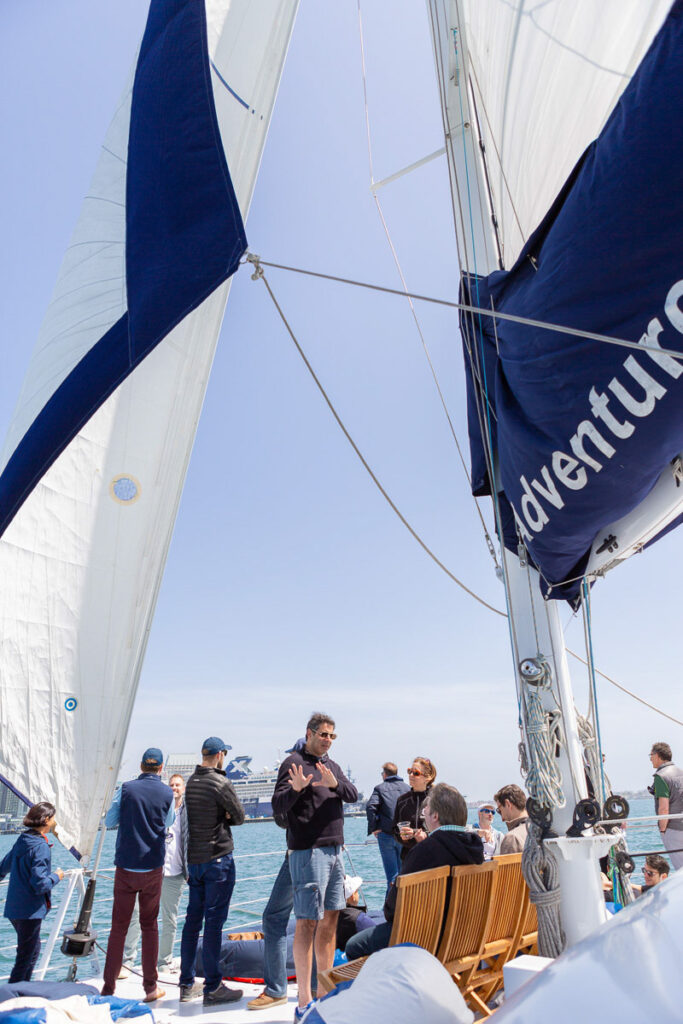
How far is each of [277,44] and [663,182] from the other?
5.47m

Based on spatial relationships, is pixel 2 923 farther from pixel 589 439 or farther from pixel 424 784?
pixel 589 439

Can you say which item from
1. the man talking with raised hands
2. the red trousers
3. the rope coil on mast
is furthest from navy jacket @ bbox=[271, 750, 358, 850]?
the rope coil on mast

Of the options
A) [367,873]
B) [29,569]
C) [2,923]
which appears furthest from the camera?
[367,873]

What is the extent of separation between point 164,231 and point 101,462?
2.22 metres

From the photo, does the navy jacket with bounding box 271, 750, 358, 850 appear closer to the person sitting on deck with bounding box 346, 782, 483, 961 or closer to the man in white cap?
the person sitting on deck with bounding box 346, 782, 483, 961

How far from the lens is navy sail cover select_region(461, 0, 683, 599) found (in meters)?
1.52

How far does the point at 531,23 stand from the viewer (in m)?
2.53

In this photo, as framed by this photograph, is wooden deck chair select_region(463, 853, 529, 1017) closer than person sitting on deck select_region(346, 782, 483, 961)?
No

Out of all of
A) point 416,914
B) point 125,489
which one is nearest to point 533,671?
point 416,914

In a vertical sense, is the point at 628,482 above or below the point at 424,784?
above

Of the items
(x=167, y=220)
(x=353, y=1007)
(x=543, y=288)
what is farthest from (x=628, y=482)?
(x=167, y=220)

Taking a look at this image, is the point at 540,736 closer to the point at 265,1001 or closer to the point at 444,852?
the point at 444,852

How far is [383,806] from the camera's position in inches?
203

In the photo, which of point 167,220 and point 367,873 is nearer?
point 167,220
